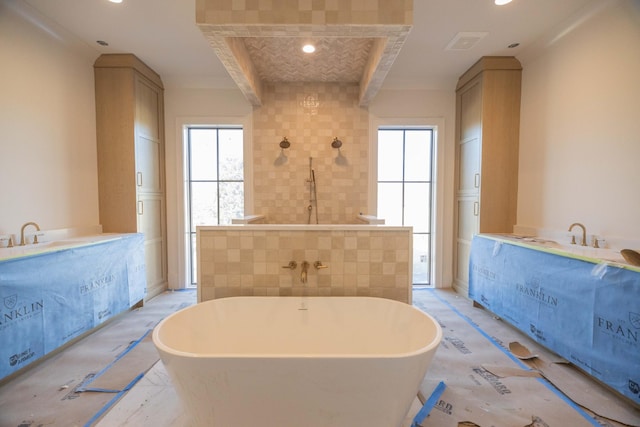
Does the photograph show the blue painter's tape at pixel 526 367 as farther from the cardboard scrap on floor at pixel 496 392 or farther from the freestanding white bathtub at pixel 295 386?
the freestanding white bathtub at pixel 295 386

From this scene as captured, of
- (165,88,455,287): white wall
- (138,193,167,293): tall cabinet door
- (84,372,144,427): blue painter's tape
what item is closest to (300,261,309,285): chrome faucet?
(84,372,144,427): blue painter's tape

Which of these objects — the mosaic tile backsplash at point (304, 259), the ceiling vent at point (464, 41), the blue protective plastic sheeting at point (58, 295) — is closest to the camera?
the blue protective plastic sheeting at point (58, 295)

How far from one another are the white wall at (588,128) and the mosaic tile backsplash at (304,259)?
1618 millimetres

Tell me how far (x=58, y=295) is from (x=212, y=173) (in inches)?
84.4

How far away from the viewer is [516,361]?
2025mm

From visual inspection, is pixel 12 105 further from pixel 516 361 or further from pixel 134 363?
pixel 516 361

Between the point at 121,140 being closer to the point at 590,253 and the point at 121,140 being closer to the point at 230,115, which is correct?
the point at 230,115

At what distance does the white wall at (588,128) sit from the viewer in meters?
1.91

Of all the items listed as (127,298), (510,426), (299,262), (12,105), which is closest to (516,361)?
(510,426)

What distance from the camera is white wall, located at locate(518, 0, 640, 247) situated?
1908 mm

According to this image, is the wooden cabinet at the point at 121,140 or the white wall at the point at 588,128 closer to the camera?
the white wall at the point at 588,128

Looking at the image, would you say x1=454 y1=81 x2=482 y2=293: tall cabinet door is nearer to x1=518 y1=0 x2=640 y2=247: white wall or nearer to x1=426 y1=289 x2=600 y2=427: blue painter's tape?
x1=518 y1=0 x2=640 y2=247: white wall

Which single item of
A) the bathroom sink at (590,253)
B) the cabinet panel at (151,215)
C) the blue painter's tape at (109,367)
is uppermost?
the cabinet panel at (151,215)

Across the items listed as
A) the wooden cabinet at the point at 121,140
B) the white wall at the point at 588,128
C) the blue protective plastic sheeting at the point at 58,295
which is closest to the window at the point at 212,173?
the wooden cabinet at the point at 121,140
